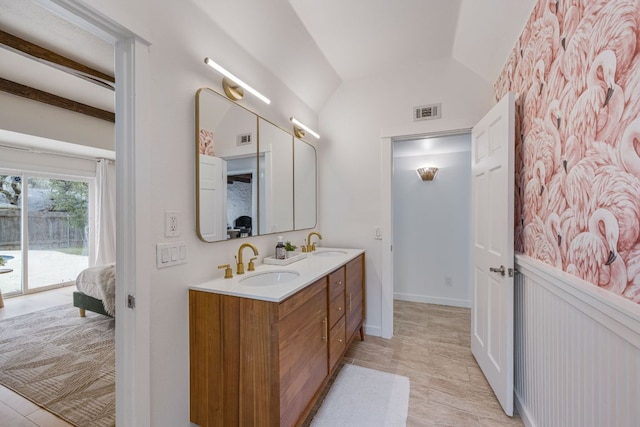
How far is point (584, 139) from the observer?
42.8 inches

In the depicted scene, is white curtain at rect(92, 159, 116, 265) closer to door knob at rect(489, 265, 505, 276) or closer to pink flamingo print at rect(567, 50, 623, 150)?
door knob at rect(489, 265, 505, 276)

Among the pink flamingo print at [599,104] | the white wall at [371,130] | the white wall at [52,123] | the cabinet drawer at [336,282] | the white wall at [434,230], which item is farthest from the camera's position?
the white wall at [434,230]

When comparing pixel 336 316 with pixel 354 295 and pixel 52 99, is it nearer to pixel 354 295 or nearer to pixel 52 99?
pixel 354 295

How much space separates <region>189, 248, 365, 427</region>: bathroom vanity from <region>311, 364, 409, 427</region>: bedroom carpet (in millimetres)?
191

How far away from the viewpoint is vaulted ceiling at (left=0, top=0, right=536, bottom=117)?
1669 mm

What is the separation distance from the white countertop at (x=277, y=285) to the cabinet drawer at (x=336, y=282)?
0.06m

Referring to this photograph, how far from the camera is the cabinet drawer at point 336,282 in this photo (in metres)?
1.86

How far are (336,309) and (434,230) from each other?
2375 mm

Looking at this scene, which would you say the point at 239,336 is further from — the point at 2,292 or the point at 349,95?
the point at 2,292

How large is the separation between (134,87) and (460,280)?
3.91m

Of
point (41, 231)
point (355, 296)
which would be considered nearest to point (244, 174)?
point (355, 296)

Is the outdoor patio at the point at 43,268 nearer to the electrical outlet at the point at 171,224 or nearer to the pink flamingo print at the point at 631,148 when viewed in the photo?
the electrical outlet at the point at 171,224

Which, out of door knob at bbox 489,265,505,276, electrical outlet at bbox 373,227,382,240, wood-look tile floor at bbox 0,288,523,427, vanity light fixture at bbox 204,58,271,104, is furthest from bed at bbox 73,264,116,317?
door knob at bbox 489,265,505,276

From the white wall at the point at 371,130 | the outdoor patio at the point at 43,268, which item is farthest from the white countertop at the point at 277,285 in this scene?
the outdoor patio at the point at 43,268
